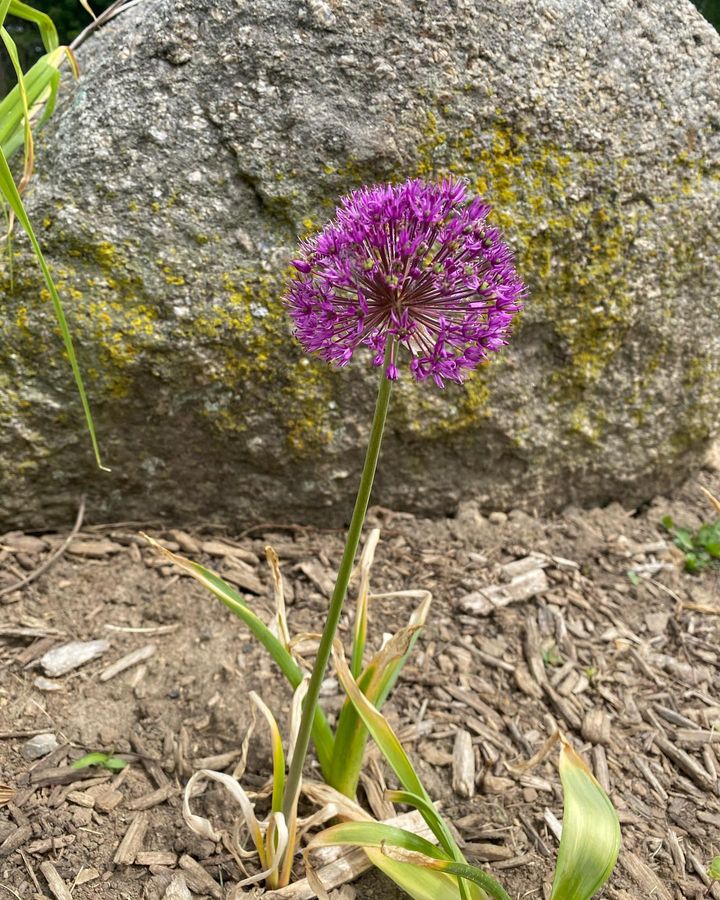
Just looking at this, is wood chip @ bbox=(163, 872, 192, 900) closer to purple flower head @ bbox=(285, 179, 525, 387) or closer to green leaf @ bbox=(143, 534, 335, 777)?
green leaf @ bbox=(143, 534, 335, 777)

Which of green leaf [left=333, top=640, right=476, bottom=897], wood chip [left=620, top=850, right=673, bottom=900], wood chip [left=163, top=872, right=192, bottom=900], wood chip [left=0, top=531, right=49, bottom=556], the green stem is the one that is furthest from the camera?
wood chip [left=0, top=531, right=49, bottom=556]

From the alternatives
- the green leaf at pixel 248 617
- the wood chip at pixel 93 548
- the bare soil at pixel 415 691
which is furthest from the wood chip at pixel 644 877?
the wood chip at pixel 93 548

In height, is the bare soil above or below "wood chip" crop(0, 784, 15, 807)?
below

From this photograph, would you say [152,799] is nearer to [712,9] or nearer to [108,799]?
[108,799]

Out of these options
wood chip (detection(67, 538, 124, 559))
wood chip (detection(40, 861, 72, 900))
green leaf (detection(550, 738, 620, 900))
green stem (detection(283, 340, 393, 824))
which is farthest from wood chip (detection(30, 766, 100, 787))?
green leaf (detection(550, 738, 620, 900))

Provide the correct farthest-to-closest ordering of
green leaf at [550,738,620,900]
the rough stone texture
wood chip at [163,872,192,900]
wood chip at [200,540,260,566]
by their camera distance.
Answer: wood chip at [200,540,260,566] < the rough stone texture < wood chip at [163,872,192,900] < green leaf at [550,738,620,900]

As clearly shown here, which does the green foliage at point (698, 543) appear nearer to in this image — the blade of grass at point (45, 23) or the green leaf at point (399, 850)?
the green leaf at point (399, 850)

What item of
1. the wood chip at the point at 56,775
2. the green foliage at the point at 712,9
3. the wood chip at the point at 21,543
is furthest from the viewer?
the green foliage at the point at 712,9
